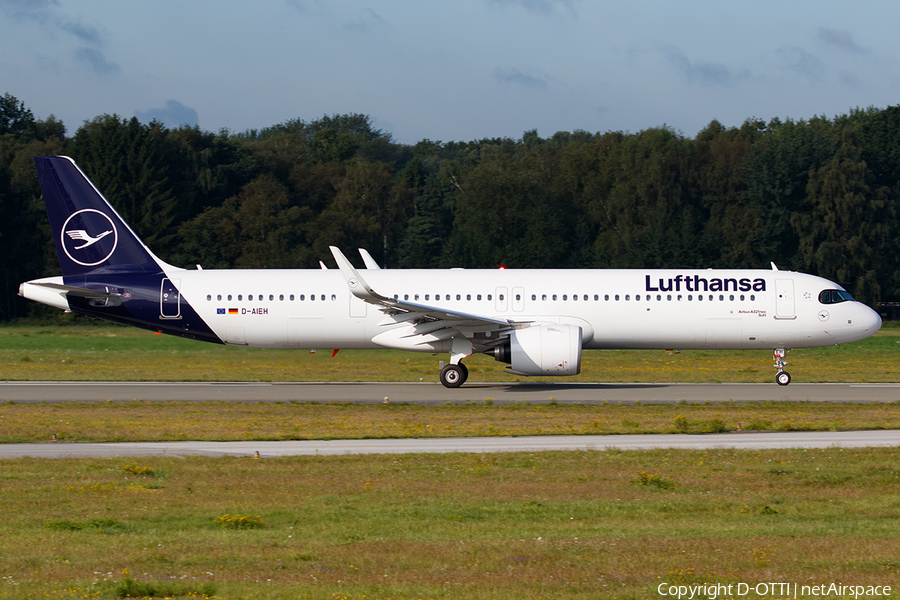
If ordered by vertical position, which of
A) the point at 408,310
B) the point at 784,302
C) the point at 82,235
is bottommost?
the point at 408,310

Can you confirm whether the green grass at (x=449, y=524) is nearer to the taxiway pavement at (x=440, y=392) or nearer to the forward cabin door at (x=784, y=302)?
the taxiway pavement at (x=440, y=392)

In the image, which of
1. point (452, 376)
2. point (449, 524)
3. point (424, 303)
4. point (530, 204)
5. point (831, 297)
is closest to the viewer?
point (449, 524)

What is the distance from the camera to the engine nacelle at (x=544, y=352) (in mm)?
23016

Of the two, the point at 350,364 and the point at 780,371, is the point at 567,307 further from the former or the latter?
the point at 350,364

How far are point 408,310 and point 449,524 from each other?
14032mm

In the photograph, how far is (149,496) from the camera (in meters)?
11.1

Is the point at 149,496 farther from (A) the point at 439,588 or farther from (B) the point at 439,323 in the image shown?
(B) the point at 439,323

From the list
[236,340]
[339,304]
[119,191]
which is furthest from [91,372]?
[119,191]

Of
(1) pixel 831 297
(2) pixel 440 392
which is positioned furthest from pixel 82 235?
(1) pixel 831 297

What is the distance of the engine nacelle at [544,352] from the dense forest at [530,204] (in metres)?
31.1

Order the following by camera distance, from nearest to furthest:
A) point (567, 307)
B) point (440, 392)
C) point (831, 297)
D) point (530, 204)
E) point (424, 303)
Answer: point (440, 392) < point (567, 307) < point (424, 303) < point (831, 297) < point (530, 204)

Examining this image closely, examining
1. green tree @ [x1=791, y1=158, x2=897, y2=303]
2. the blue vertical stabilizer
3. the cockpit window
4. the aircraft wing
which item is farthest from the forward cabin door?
green tree @ [x1=791, y1=158, x2=897, y2=303]

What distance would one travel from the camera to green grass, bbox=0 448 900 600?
7559 millimetres

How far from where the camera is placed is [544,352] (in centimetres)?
2303
